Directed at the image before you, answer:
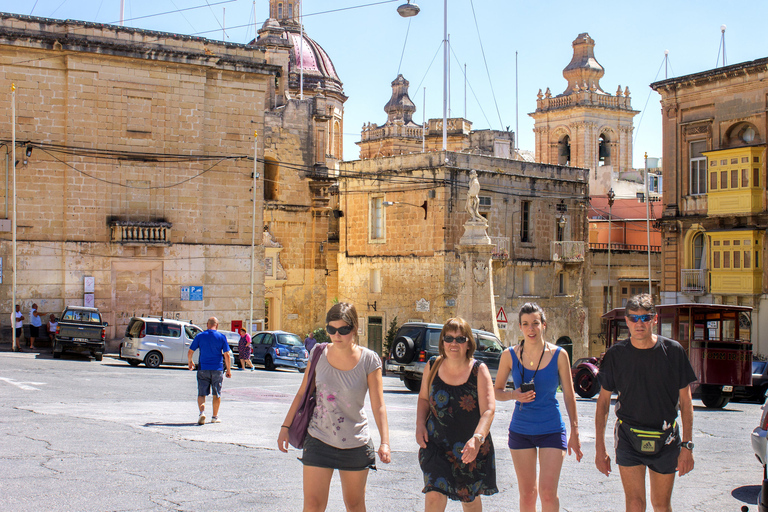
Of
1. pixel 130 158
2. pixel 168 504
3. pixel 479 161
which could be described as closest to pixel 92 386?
pixel 168 504

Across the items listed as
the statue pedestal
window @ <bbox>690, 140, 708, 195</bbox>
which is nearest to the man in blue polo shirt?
the statue pedestal

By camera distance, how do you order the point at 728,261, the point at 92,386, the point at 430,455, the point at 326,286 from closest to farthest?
the point at 430,455
the point at 92,386
the point at 728,261
the point at 326,286

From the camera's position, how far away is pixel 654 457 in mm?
6398

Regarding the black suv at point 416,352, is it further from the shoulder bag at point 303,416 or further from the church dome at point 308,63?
the church dome at point 308,63

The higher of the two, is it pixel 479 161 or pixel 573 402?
pixel 479 161

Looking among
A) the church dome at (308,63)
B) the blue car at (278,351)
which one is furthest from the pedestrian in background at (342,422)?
the church dome at (308,63)

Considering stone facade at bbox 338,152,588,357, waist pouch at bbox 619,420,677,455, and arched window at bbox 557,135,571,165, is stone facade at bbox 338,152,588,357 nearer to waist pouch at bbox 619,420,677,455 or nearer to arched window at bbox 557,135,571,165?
waist pouch at bbox 619,420,677,455

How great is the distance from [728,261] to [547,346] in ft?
93.1

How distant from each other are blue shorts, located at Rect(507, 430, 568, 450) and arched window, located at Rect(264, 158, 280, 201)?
112ft

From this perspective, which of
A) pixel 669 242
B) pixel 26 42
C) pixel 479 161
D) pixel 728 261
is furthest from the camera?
pixel 479 161

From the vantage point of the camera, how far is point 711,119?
33812 millimetres

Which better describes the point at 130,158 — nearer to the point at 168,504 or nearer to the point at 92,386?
the point at 92,386

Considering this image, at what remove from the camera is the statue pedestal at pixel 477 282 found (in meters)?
28.9

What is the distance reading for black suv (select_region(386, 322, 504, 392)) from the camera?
2034cm
